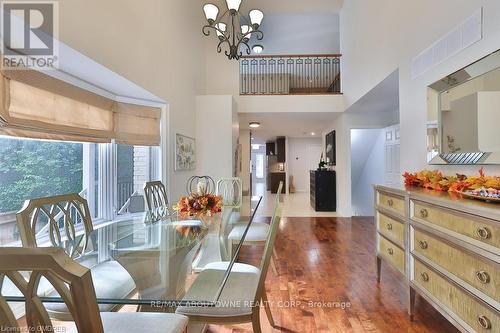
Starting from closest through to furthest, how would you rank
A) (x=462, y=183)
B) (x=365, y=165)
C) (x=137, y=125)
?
(x=462, y=183) → (x=137, y=125) → (x=365, y=165)

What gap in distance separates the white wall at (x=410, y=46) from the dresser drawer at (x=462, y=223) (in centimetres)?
57

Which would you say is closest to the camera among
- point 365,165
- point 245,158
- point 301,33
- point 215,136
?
point 215,136

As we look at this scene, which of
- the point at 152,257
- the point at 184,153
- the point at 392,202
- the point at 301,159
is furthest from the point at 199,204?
the point at 301,159

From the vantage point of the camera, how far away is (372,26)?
4059 mm

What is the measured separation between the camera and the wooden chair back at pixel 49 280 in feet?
1.85

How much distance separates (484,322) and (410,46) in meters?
2.73

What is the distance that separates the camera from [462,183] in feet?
5.81

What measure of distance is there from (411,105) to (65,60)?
333 centimetres

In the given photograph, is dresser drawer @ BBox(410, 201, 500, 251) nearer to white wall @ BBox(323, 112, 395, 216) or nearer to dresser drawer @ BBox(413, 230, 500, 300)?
dresser drawer @ BBox(413, 230, 500, 300)

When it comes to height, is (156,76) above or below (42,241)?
above

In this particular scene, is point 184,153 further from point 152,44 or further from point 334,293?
point 334,293

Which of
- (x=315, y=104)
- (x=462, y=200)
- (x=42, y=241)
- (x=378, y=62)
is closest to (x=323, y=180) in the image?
(x=315, y=104)

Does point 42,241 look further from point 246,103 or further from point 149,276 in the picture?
point 246,103

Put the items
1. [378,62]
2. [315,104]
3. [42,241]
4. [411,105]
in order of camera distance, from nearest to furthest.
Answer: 1. [42,241]
2. [411,105]
3. [378,62]
4. [315,104]
